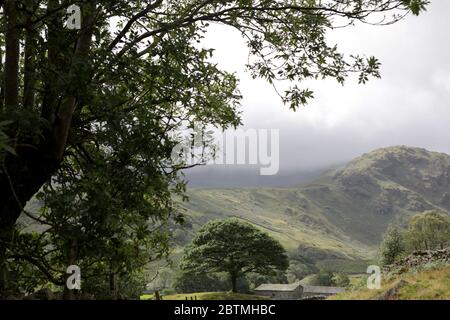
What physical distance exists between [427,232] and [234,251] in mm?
66695

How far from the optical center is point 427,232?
382 ft

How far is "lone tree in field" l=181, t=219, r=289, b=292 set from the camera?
73.1 metres

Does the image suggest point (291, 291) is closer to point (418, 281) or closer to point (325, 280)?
point (325, 280)

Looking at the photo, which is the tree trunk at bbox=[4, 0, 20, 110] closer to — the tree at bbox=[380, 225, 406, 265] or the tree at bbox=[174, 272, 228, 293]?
the tree at bbox=[380, 225, 406, 265]

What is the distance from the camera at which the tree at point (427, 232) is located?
376 ft

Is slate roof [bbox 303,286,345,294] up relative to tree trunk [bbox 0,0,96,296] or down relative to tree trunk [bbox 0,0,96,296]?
down

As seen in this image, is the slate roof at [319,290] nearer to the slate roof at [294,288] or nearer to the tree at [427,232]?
the slate roof at [294,288]

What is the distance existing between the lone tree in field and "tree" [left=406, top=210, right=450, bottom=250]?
187 ft

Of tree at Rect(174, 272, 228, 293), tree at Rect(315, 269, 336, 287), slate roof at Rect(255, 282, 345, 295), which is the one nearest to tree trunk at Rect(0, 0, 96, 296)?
tree at Rect(174, 272, 228, 293)

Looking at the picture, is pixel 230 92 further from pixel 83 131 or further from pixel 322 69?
pixel 83 131

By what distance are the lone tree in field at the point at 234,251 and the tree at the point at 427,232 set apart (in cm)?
5687

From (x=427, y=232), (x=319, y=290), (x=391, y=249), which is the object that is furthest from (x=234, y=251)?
(x=319, y=290)

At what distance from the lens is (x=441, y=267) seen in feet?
103

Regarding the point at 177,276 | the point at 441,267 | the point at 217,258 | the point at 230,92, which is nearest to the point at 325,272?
the point at 177,276
